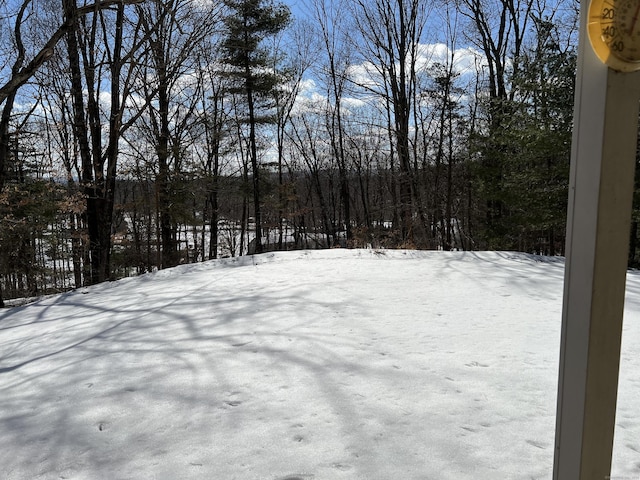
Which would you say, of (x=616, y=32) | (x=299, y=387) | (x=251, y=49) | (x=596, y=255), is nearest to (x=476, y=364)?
(x=299, y=387)

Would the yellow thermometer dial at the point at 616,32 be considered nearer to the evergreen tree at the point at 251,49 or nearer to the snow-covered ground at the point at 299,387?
the snow-covered ground at the point at 299,387

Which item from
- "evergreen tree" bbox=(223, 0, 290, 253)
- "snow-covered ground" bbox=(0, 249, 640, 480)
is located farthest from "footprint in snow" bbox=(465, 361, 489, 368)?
"evergreen tree" bbox=(223, 0, 290, 253)

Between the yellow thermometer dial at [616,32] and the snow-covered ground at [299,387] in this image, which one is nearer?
the yellow thermometer dial at [616,32]

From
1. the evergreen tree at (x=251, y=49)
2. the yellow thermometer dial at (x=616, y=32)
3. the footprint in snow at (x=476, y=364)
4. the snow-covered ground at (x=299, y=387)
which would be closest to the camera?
the yellow thermometer dial at (x=616, y=32)

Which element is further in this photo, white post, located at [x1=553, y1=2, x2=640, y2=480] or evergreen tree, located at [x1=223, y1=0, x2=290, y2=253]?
evergreen tree, located at [x1=223, y1=0, x2=290, y2=253]

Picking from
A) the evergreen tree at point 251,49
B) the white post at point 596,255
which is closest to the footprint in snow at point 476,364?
the white post at point 596,255

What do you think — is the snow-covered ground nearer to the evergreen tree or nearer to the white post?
the white post

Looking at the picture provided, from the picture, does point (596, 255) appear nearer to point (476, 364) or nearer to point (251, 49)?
point (476, 364)

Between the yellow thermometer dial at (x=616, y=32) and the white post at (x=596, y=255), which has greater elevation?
the yellow thermometer dial at (x=616, y=32)

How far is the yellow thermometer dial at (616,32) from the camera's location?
73 cm

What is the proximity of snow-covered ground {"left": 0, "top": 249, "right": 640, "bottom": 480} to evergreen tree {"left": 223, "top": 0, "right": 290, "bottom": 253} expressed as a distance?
12719 mm

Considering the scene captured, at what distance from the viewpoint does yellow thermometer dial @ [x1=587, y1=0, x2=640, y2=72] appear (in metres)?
0.73

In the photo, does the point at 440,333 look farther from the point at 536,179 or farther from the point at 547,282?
the point at 536,179

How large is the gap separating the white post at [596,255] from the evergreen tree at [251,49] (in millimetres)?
15418
